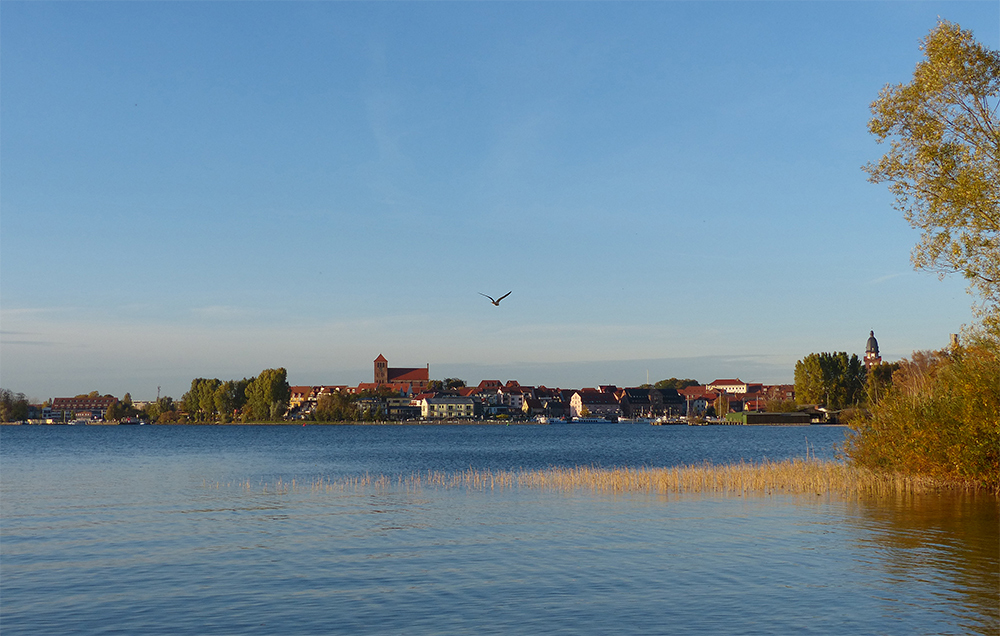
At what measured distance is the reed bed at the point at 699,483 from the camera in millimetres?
35375

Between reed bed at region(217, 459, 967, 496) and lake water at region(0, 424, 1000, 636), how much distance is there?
1698mm

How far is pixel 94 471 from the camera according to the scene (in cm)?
6331

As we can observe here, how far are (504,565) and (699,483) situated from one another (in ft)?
69.8

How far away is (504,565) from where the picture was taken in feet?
72.2

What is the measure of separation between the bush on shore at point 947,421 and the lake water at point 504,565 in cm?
150

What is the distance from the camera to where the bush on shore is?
28.2 meters

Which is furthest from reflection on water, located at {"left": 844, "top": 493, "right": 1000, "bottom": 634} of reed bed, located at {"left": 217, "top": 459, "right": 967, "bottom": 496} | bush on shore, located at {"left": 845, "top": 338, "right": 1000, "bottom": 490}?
reed bed, located at {"left": 217, "top": 459, "right": 967, "bottom": 496}

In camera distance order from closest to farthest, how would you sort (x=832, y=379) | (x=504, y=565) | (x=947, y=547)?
(x=504, y=565)
(x=947, y=547)
(x=832, y=379)

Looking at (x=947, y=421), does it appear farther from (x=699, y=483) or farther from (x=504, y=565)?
(x=504, y=565)

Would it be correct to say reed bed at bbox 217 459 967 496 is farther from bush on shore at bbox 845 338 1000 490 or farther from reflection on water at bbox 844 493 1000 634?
reflection on water at bbox 844 493 1000 634

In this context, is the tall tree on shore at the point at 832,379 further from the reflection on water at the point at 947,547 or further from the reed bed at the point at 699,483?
the reflection on water at the point at 947,547

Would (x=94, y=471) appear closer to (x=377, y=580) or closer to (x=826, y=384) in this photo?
(x=377, y=580)

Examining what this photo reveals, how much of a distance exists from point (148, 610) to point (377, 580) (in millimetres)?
5194

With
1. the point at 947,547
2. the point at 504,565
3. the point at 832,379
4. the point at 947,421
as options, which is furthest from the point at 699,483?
the point at 832,379
